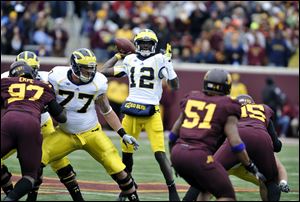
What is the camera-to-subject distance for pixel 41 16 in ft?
69.6

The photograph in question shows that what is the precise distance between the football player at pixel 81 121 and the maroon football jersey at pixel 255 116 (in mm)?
1422

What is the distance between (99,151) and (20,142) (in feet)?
4.32

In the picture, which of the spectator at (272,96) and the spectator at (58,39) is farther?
the spectator at (272,96)

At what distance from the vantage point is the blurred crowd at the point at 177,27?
21109mm

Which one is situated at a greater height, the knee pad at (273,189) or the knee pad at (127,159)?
the knee pad at (273,189)

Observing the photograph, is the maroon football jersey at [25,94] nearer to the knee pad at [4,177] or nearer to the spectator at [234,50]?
the knee pad at [4,177]

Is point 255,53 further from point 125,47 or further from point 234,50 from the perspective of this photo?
point 125,47

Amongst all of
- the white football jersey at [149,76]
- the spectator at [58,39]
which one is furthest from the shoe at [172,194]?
the spectator at [58,39]

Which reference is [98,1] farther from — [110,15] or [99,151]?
[99,151]

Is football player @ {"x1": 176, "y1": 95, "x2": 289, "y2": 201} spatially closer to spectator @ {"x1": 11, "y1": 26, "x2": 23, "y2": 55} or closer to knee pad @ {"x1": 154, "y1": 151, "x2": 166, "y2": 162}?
knee pad @ {"x1": 154, "y1": 151, "x2": 166, "y2": 162}

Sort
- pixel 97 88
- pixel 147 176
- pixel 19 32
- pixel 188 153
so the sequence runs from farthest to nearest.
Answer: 1. pixel 19 32
2. pixel 147 176
3. pixel 97 88
4. pixel 188 153

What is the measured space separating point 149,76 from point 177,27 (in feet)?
37.1

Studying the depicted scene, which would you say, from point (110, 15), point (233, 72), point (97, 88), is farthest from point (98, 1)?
point (97, 88)

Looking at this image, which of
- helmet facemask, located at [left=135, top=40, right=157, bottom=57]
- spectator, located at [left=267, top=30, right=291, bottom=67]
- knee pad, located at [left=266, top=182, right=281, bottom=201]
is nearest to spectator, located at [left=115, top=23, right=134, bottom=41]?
spectator, located at [left=267, top=30, right=291, bottom=67]
